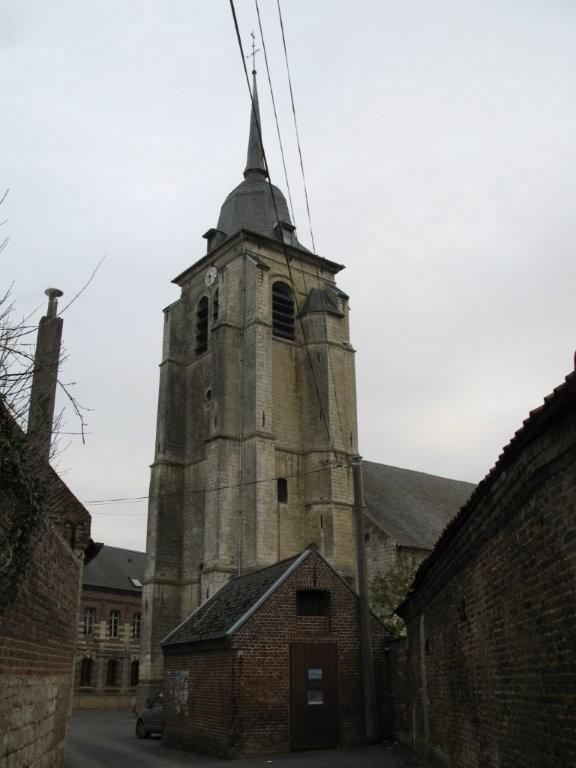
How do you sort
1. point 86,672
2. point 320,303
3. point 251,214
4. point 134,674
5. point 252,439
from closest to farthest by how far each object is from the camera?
point 252,439
point 320,303
point 251,214
point 86,672
point 134,674

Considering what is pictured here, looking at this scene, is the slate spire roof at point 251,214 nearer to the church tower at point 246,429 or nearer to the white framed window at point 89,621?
the church tower at point 246,429

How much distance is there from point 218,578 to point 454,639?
1817 centimetres

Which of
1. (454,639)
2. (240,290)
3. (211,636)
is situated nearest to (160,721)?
(211,636)

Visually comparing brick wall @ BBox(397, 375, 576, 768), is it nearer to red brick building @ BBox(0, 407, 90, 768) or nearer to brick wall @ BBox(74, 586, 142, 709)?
red brick building @ BBox(0, 407, 90, 768)

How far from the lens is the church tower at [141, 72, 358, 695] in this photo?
2836 cm

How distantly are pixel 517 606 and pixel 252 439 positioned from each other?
2305cm

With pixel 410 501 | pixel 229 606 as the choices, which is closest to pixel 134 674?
pixel 410 501

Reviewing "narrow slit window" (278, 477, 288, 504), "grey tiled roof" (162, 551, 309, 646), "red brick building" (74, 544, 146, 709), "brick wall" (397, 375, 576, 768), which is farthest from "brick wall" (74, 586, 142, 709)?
"brick wall" (397, 375, 576, 768)

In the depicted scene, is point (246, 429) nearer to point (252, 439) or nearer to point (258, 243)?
point (252, 439)

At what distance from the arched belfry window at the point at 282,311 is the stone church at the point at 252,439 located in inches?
2.6

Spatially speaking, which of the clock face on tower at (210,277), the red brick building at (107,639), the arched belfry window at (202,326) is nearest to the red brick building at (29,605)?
the arched belfry window at (202,326)

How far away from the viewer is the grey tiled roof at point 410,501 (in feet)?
101

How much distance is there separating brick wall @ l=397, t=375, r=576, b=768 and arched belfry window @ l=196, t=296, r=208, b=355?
25729 mm

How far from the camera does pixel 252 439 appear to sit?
95.9ft
